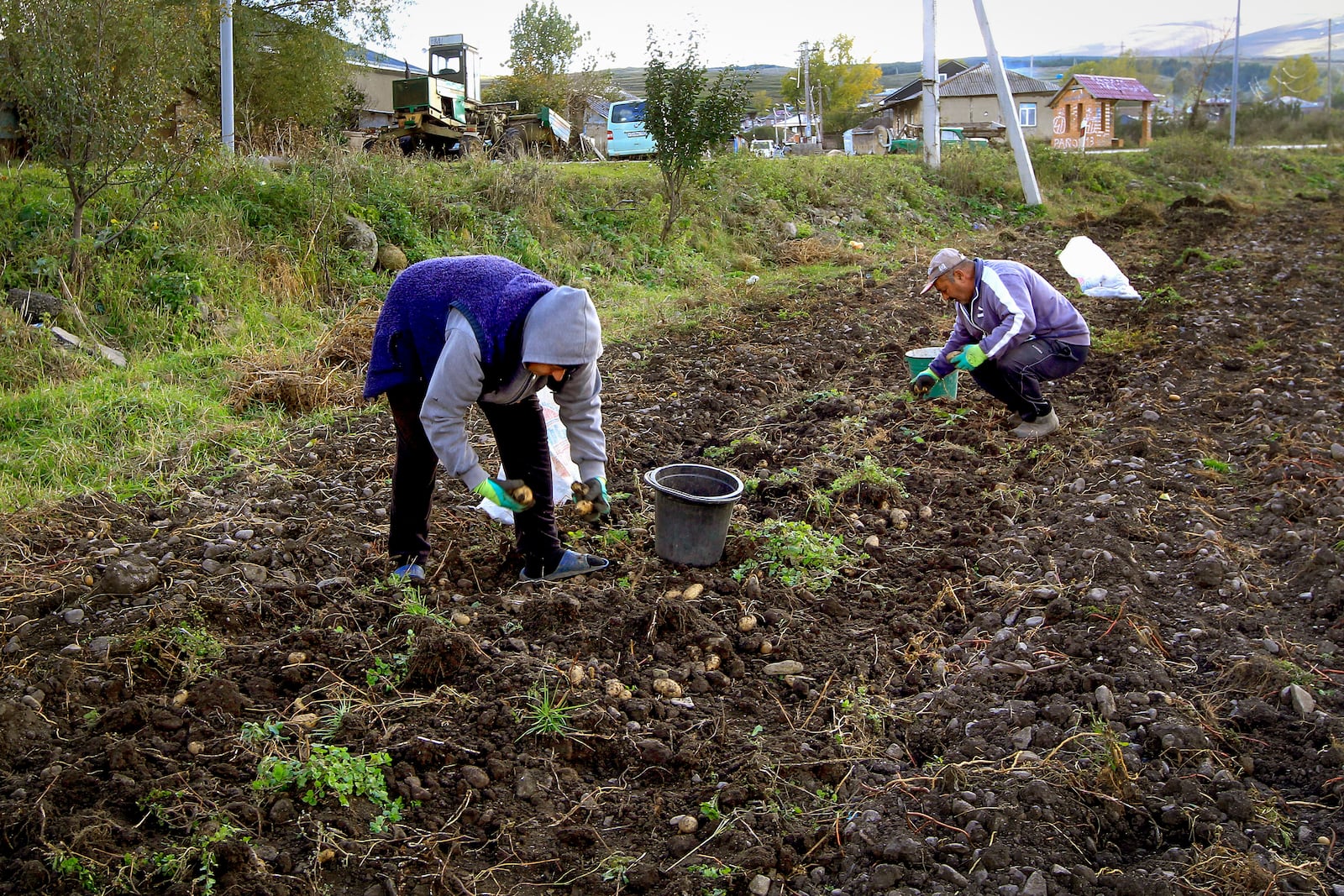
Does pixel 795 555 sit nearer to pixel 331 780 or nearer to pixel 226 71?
pixel 331 780

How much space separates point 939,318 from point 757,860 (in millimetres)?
7095

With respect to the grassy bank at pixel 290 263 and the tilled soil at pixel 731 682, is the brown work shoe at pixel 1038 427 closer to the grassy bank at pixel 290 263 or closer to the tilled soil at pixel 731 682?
the tilled soil at pixel 731 682

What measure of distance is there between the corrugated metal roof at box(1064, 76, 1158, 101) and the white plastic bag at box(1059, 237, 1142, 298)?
37144 millimetres

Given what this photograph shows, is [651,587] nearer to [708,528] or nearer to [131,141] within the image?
[708,528]

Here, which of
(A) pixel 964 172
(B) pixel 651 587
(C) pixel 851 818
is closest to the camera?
(C) pixel 851 818

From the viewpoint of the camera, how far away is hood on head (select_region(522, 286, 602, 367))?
3008 mm

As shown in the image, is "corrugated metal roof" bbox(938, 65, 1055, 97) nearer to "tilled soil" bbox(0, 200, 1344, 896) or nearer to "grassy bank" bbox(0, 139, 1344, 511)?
"grassy bank" bbox(0, 139, 1344, 511)

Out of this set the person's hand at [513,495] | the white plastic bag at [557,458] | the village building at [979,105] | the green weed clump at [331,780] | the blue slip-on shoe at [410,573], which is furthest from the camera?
the village building at [979,105]

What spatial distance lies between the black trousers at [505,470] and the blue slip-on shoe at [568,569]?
0.15 feet

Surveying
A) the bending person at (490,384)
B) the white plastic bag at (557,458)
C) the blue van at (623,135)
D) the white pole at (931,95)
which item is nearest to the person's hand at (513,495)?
the bending person at (490,384)

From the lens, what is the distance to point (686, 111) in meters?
11.8

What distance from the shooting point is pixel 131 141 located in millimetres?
7539

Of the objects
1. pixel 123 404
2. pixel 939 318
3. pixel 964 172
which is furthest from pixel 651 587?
pixel 964 172

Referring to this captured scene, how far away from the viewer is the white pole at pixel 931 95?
17.6m
